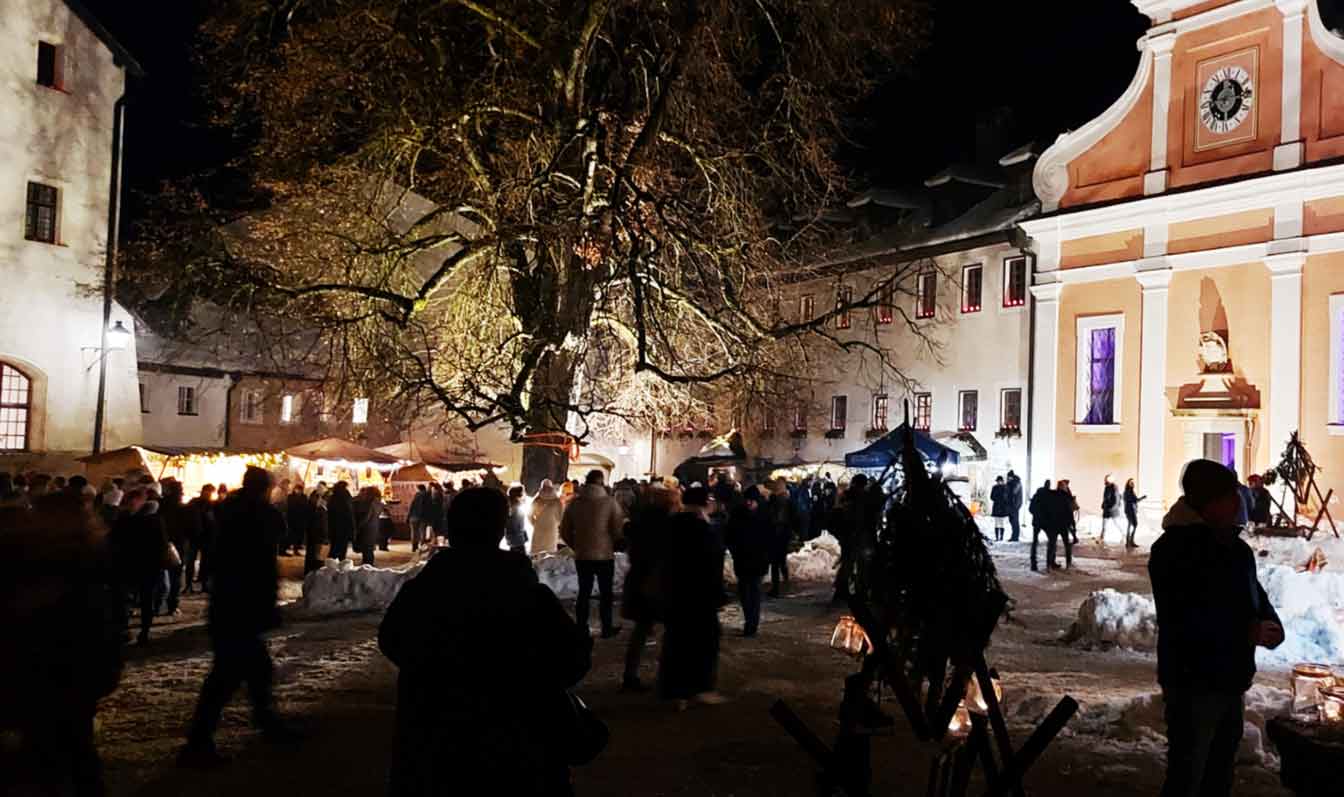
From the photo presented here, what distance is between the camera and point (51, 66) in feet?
90.7

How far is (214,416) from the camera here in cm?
4181

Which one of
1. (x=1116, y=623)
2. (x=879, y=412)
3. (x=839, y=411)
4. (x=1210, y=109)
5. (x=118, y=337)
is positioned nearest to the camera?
(x=1116, y=623)

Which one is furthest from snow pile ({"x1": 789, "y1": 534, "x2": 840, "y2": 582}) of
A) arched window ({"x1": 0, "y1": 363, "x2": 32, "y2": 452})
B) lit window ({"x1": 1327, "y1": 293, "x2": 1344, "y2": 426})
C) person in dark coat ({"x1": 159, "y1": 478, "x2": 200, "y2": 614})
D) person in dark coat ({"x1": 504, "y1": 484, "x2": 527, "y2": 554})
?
arched window ({"x1": 0, "y1": 363, "x2": 32, "y2": 452})

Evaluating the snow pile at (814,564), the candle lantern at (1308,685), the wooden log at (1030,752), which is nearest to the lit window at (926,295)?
the snow pile at (814,564)

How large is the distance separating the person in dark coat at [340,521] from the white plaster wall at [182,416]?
73.3 ft

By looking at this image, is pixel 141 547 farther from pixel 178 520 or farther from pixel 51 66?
pixel 51 66

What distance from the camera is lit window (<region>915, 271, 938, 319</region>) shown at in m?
38.2

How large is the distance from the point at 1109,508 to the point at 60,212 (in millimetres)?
26535

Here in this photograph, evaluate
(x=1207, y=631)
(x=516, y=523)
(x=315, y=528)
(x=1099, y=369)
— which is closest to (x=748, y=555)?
(x=516, y=523)

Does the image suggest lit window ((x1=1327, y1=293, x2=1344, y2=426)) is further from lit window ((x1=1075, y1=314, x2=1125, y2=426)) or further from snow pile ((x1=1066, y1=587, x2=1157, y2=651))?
snow pile ((x1=1066, y1=587, x2=1157, y2=651))

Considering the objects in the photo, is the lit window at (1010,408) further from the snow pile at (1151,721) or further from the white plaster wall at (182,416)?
the white plaster wall at (182,416)

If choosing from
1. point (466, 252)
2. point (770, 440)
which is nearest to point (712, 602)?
point (466, 252)

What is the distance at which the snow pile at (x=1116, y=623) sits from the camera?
13.2 meters

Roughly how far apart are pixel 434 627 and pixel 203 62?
738 inches
